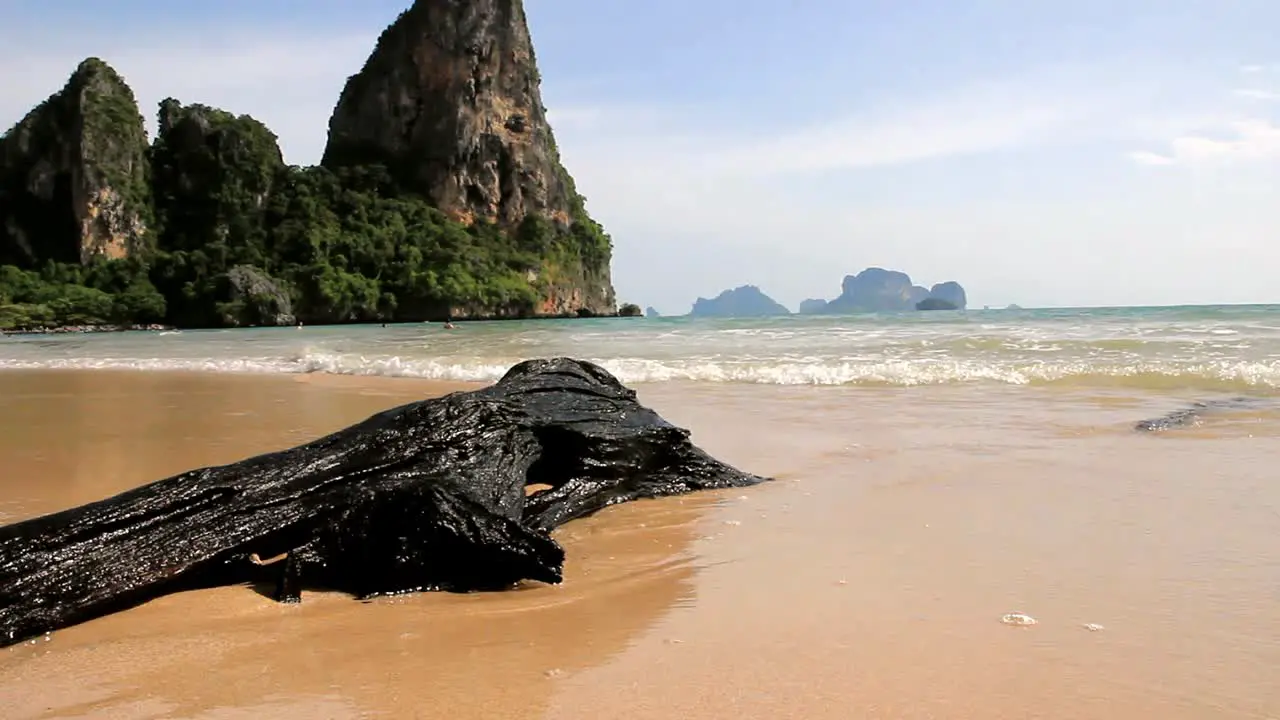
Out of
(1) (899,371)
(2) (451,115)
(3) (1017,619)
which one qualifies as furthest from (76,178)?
(3) (1017,619)

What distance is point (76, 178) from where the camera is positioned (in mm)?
71750

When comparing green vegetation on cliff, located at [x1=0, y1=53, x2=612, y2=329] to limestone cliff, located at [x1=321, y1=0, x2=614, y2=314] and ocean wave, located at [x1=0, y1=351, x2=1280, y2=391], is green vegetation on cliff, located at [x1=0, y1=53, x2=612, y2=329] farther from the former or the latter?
ocean wave, located at [x1=0, y1=351, x2=1280, y2=391]

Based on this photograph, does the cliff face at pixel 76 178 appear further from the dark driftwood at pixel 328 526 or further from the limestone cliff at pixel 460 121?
the dark driftwood at pixel 328 526

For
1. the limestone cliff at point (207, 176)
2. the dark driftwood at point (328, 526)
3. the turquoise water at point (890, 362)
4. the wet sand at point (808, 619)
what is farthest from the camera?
the limestone cliff at point (207, 176)

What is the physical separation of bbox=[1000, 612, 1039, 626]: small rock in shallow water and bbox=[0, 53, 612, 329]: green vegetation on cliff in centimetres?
6795

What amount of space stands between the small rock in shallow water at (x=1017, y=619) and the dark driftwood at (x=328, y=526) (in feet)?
4.50

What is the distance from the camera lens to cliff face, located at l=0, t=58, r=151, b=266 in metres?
71.8

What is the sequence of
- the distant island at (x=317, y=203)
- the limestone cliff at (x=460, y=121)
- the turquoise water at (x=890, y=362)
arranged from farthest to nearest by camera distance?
1. the limestone cliff at (x=460, y=121)
2. the distant island at (x=317, y=203)
3. the turquoise water at (x=890, y=362)

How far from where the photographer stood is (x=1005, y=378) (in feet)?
32.6

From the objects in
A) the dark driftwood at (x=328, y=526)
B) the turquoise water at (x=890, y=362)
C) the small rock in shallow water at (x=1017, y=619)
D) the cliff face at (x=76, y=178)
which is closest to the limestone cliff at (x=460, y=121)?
the cliff face at (x=76, y=178)

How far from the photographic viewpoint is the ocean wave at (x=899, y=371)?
9.44 m

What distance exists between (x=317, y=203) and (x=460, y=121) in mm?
15860

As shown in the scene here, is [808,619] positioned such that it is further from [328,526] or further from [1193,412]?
[1193,412]

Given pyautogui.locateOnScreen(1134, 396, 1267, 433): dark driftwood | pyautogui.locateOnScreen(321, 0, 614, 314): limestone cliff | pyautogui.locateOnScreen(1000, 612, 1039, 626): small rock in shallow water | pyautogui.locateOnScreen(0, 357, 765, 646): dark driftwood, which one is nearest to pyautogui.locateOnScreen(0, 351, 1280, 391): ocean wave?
pyautogui.locateOnScreen(1134, 396, 1267, 433): dark driftwood
